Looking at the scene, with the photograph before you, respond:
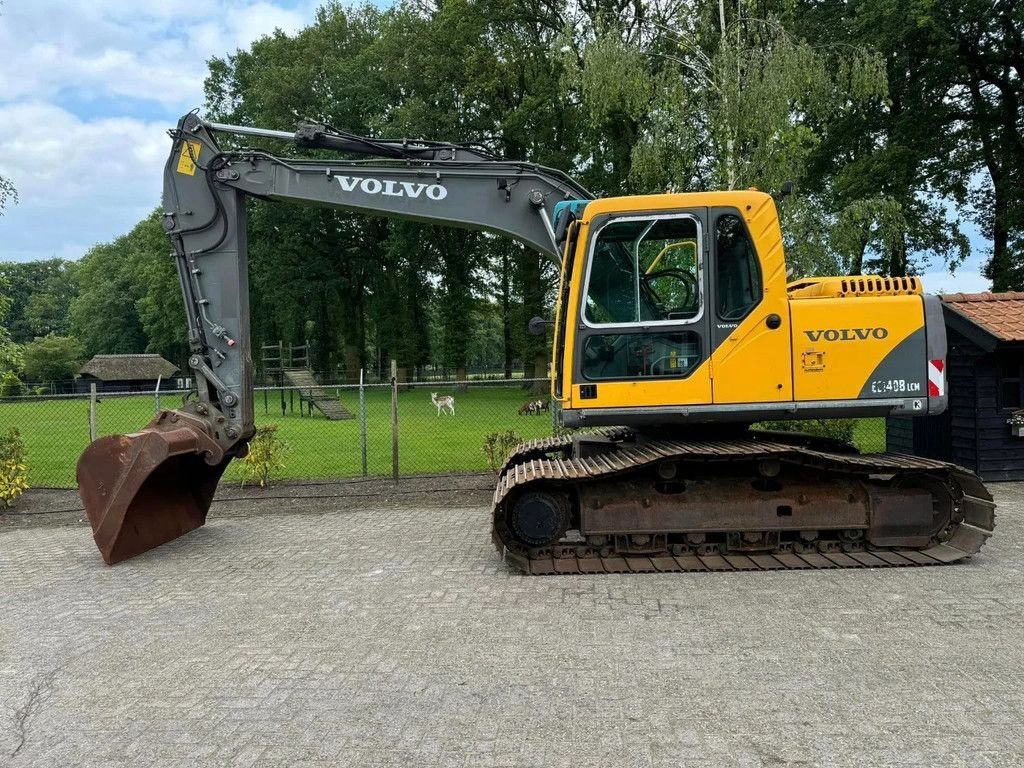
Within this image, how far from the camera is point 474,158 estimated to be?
24.0ft

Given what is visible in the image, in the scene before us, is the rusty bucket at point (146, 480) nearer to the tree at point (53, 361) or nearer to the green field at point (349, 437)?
the green field at point (349, 437)

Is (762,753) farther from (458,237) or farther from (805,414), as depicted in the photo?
(458,237)

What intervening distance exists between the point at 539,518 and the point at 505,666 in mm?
1941

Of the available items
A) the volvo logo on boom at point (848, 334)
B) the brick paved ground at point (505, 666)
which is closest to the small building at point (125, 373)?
the brick paved ground at point (505, 666)

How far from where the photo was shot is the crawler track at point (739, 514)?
592cm

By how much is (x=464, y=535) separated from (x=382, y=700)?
12.3 ft

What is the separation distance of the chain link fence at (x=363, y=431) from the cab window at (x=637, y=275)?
4182mm

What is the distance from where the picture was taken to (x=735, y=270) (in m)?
5.95

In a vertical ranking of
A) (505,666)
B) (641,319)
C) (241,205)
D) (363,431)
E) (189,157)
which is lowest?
(505,666)

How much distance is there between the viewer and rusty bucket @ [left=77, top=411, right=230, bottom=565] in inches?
255

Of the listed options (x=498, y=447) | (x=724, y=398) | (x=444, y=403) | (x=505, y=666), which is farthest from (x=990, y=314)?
(x=444, y=403)

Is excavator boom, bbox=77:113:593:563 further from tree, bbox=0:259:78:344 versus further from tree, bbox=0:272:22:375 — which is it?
tree, bbox=0:259:78:344

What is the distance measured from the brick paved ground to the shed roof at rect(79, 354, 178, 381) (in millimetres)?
58471

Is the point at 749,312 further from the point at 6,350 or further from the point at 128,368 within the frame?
the point at 128,368
